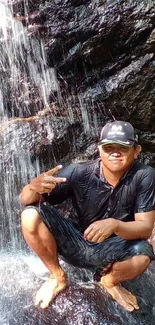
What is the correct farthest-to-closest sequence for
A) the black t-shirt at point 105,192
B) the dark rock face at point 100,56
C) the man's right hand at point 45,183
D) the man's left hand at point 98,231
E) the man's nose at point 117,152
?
the dark rock face at point 100,56, the black t-shirt at point 105,192, the man's nose at point 117,152, the man's right hand at point 45,183, the man's left hand at point 98,231

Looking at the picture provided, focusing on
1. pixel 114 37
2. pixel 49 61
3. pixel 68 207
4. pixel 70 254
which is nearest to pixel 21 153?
pixel 68 207

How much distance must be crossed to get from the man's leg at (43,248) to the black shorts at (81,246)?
2.6 inches

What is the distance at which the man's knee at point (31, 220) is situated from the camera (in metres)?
3.35

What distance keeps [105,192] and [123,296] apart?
85 centimetres

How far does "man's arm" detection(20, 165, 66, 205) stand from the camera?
323 cm

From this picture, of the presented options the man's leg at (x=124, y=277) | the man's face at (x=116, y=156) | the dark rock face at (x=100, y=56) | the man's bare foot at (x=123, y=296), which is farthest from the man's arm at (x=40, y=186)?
the dark rock face at (x=100, y=56)

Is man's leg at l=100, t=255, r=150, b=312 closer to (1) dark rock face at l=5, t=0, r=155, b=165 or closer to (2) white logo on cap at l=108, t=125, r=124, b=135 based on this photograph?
(2) white logo on cap at l=108, t=125, r=124, b=135

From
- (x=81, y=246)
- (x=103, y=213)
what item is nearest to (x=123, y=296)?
(x=81, y=246)

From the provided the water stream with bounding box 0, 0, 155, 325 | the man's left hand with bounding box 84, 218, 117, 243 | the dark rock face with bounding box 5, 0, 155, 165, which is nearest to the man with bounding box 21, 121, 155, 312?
the man's left hand with bounding box 84, 218, 117, 243

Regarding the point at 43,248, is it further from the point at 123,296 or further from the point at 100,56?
the point at 100,56

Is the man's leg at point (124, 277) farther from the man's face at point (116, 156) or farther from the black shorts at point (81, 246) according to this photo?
the man's face at point (116, 156)

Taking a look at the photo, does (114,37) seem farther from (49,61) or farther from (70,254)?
(70,254)

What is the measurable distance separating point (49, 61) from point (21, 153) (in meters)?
1.32

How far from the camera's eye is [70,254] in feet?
11.8
